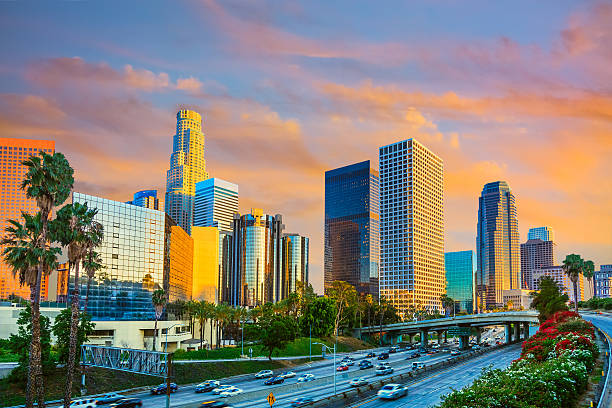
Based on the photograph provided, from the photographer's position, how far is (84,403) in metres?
59.4

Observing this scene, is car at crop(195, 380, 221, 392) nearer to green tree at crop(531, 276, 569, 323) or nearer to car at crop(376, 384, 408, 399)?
car at crop(376, 384, 408, 399)

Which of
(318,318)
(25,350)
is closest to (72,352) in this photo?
(25,350)

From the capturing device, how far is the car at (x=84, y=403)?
191 ft

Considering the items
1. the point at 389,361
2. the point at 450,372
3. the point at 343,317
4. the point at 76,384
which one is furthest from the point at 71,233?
the point at 343,317

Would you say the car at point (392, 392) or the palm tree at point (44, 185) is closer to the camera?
the palm tree at point (44, 185)

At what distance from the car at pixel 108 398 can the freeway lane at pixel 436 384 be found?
3078cm

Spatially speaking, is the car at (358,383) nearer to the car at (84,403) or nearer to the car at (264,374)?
the car at (264,374)

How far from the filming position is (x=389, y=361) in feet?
399

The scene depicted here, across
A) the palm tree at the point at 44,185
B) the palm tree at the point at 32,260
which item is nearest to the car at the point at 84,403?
the palm tree at the point at 44,185

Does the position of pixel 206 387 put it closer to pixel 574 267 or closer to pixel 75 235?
pixel 75 235

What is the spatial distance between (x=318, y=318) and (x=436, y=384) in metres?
66.6

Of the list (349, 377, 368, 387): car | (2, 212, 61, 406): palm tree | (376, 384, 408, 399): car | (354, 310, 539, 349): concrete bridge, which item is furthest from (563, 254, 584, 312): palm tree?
(2, 212, 61, 406): palm tree

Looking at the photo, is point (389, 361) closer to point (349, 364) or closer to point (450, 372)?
point (349, 364)

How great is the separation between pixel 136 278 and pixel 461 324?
10419 cm
